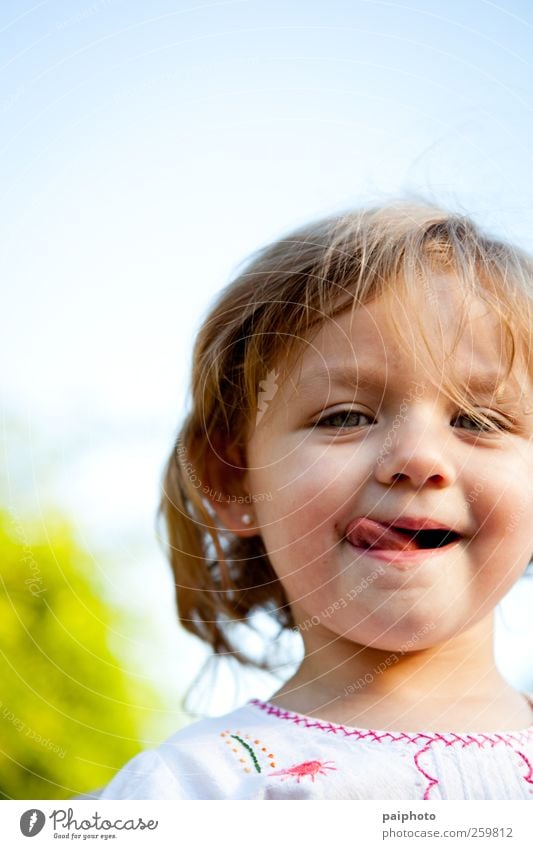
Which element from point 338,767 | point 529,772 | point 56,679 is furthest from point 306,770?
point 56,679

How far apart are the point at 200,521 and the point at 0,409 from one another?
0.71 ft

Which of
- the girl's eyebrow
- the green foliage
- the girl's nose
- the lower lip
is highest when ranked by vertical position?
the girl's eyebrow

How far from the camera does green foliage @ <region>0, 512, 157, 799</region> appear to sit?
1087 millimetres

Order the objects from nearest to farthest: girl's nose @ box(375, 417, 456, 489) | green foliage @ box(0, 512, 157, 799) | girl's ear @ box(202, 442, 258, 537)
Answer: girl's nose @ box(375, 417, 456, 489) → girl's ear @ box(202, 442, 258, 537) → green foliage @ box(0, 512, 157, 799)

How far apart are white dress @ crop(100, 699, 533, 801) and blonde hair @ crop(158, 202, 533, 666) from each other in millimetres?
165

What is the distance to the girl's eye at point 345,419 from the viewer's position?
2.46 ft

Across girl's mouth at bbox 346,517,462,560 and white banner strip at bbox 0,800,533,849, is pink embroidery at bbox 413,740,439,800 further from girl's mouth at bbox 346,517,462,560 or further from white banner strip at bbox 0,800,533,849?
girl's mouth at bbox 346,517,462,560

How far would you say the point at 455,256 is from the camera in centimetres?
79

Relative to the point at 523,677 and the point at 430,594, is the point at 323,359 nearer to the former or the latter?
the point at 430,594

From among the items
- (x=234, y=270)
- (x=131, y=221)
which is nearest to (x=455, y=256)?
(x=234, y=270)

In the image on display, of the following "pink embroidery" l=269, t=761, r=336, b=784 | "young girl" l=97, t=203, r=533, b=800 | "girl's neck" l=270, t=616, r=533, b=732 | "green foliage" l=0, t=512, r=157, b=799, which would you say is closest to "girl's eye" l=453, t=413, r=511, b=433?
"young girl" l=97, t=203, r=533, b=800

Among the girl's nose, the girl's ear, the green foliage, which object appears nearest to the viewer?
the girl's nose

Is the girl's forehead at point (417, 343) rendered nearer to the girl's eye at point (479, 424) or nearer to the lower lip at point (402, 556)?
the girl's eye at point (479, 424)

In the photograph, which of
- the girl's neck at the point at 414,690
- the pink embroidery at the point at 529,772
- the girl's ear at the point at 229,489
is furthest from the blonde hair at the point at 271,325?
the pink embroidery at the point at 529,772
